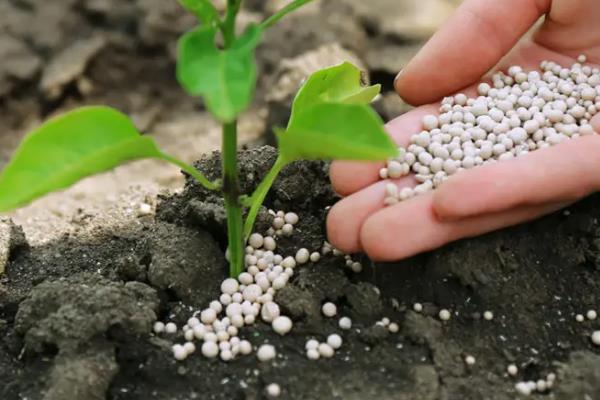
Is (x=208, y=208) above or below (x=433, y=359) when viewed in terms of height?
Answer: above

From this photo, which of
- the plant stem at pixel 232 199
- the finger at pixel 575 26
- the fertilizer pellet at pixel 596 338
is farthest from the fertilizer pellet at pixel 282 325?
the finger at pixel 575 26

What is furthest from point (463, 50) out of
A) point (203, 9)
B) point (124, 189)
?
point (124, 189)

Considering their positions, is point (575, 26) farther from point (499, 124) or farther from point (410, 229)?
point (410, 229)

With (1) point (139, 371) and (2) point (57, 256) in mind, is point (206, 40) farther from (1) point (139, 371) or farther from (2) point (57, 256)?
(2) point (57, 256)

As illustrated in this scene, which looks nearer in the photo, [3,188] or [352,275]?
[3,188]

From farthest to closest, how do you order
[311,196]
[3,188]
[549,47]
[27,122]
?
[27,122], [549,47], [311,196], [3,188]

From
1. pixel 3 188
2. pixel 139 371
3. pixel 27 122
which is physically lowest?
pixel 139 371

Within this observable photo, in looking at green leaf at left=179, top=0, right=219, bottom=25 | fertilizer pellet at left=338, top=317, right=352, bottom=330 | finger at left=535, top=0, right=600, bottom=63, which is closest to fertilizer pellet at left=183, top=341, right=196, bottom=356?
fertilizer pellet at left=338, top=317, right=352, bottom=330

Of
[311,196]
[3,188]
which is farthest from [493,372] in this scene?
[3,188]
